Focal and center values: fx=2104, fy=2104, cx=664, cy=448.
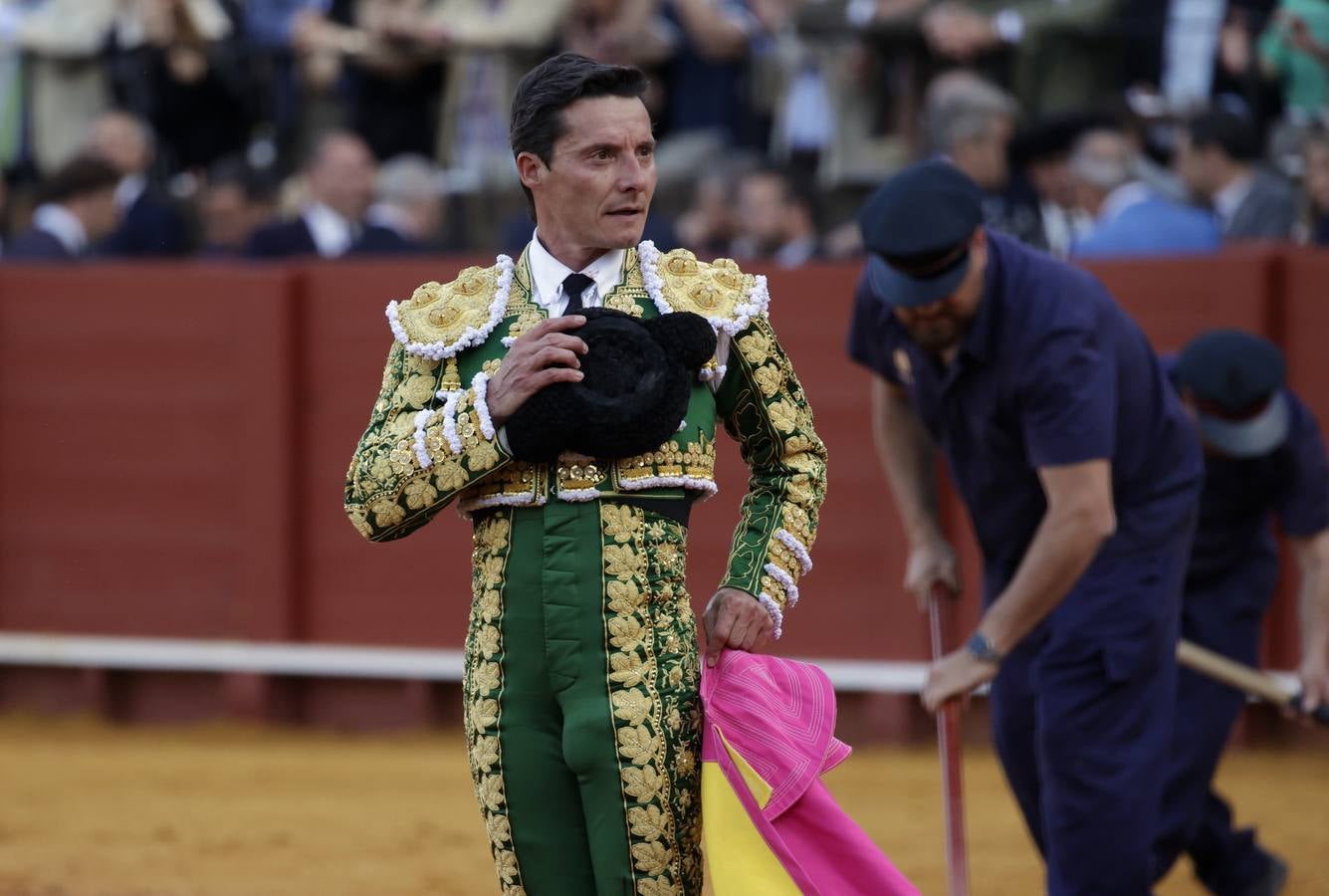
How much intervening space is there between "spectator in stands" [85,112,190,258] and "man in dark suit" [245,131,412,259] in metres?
0.70

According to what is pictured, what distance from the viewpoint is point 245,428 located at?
8312mm

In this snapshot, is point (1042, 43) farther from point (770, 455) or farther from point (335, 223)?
point (770, 455)

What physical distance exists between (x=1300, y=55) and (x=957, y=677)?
5.04m

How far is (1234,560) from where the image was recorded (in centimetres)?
527

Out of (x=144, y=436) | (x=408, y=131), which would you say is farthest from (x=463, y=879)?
(x=408, y=131)

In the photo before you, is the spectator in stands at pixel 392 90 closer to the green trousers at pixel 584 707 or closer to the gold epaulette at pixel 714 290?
the gold epaulette at pixel 714 290

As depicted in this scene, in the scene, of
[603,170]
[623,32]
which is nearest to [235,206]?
[623,32]

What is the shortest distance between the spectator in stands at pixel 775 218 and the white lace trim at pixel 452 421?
5.17 meters

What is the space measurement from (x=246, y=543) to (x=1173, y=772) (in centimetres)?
446

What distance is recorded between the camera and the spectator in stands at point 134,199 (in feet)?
29.9

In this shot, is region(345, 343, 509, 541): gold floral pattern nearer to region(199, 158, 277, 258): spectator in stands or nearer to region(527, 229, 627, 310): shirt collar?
region(527, 229, 627, 310): shirt collar

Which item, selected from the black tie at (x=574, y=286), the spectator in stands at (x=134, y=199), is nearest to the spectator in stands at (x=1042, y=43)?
the spectator in stands at (x=134, y=199)

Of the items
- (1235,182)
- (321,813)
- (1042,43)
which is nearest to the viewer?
(321,813)

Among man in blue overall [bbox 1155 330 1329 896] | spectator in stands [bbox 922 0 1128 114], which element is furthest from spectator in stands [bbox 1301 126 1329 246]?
man in blue overall [bbox 1155 330 1329 896]
